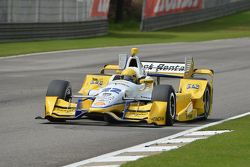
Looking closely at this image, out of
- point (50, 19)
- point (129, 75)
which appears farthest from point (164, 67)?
point (50, 19)

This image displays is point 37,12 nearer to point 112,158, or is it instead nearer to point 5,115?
point 5,115

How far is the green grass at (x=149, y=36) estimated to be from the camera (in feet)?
122

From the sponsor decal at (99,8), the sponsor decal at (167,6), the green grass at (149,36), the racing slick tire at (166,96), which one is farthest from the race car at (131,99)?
the sponsor decal at (167,6)

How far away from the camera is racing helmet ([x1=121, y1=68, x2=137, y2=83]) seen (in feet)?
48.3

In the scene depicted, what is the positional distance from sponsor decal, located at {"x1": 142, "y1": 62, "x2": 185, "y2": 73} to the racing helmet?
60.3 inches

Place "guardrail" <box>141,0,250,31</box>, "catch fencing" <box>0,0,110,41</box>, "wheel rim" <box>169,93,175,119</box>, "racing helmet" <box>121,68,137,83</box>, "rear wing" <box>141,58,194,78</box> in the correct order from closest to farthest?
1. "wheel rim" <box>169,93,175,119</box>
2. "racing helmet" <box>121,68,137,83</box>
3. "rear wing" <box>141,58,194,78</box>
4. "catch fencing" <box>0,0,110,41</box>
5. "guardrail" <box>141,0,250,31</box>

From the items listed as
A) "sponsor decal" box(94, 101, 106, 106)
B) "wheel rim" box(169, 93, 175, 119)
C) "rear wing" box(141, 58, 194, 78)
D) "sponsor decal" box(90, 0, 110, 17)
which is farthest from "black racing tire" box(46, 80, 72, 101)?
"sponsor decal" box(90, 0, 110, 17)

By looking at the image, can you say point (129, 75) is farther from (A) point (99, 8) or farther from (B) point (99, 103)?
(A) point (99, 8)

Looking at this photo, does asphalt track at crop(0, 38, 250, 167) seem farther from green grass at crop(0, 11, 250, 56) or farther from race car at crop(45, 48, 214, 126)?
green grass at crop(0, 11, 250, 56)

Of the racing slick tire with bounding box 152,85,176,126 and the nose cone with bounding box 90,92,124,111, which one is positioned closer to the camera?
the nose cone with bounding box 90,92,124,111

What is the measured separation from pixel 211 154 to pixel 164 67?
611cm

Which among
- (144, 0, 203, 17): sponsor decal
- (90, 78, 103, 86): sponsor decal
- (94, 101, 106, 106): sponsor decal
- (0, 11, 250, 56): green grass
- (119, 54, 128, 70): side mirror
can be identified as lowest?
(0, 11, 250, 56): green grass

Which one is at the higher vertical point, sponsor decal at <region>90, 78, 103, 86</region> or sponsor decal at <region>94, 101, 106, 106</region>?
sponsor decal at <region>90, 78, 103, 86</region>

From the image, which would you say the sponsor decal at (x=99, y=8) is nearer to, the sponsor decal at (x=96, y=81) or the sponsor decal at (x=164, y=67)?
the sponsor decal at (x=164, y=67)
